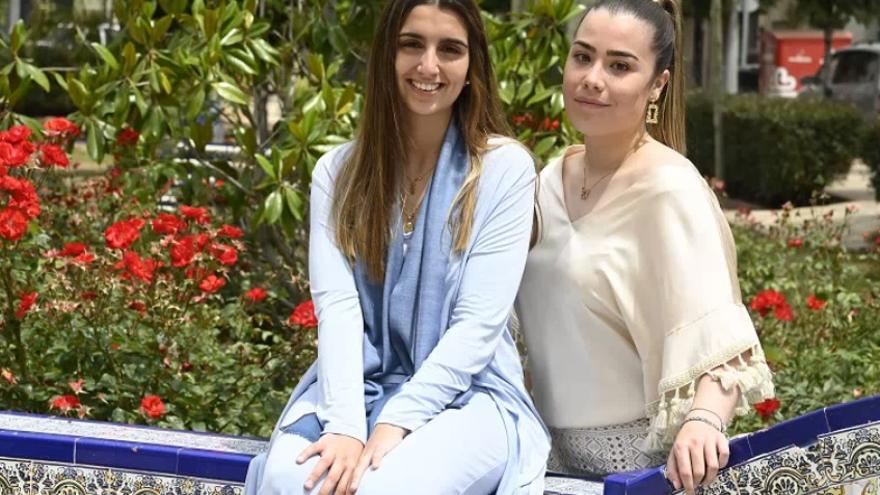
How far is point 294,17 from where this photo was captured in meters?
5.89

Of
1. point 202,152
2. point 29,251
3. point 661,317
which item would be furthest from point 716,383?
point 202,152

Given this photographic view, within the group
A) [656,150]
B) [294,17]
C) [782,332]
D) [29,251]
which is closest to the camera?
[656,150]

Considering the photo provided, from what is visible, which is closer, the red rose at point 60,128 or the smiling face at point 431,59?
the smiling face at point 431,59

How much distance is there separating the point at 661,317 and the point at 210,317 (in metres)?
1.97

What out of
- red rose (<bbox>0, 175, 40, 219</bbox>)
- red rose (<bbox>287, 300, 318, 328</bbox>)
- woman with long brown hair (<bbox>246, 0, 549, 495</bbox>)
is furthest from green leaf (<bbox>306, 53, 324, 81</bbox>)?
woman with long brown hair (<bbox>246, 0, 549, 495</bbox>)

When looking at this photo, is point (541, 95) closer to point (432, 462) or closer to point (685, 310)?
point (685, 310)

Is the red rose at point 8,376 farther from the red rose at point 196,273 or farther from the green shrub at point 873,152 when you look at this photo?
the green shrub at point 873,152

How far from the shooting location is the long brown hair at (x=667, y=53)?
9.46 feet

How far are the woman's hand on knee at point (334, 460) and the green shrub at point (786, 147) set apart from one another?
479 inches

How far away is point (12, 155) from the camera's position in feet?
12.8

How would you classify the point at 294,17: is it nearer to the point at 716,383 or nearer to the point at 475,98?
the point at 475,98

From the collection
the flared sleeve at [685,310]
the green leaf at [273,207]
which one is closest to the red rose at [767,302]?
the green leaf at [273,207]

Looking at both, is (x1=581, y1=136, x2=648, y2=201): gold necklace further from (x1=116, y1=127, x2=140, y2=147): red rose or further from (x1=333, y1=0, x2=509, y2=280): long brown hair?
(x1=116, y1=127, x2=140, y2=147): red rose

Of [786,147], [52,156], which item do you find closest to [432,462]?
[52,156]
